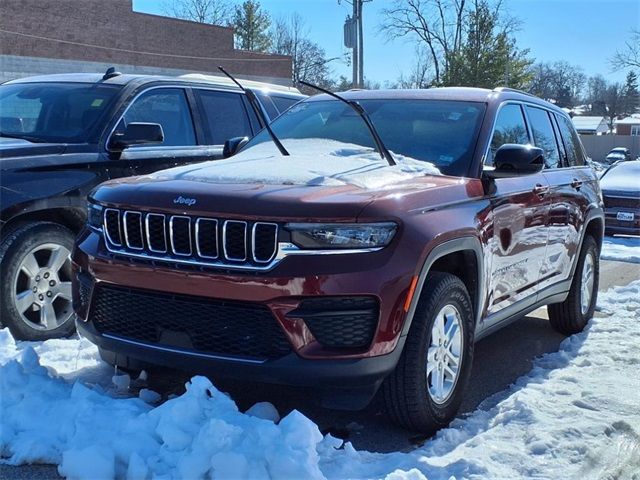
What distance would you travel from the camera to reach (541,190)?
5.09m

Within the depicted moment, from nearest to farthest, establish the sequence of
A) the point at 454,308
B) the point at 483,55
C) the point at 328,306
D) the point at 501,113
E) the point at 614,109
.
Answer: the point at 328,306
the point at 454,308
the point at 501,113
the point at 483,55
the point at 614,109

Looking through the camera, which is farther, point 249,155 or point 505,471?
point 249,155

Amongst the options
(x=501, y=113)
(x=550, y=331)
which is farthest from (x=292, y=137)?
(x=550, y=331)

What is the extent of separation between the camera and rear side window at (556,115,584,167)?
626cm

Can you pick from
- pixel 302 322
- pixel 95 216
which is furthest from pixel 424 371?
pixel 95 216

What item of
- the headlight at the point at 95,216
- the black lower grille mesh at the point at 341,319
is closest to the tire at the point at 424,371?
the black lower grille mesh at the point at 341,319

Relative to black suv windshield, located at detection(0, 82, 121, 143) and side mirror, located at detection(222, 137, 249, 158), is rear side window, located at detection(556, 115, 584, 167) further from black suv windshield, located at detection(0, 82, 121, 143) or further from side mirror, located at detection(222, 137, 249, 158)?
black suv windshield, located at detection(0, 82, 121, 143)

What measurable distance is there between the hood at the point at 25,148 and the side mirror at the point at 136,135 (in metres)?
0.38

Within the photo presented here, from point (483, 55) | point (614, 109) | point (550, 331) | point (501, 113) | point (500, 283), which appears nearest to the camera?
point (500, 283)

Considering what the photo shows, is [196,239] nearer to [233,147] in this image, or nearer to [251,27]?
[233,147]

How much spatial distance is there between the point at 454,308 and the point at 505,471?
879 millimetres

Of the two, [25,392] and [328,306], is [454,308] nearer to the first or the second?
[328,306]

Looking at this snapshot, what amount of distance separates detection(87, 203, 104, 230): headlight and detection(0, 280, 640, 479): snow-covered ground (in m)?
0.77

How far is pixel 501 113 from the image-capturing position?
489 centimetres
